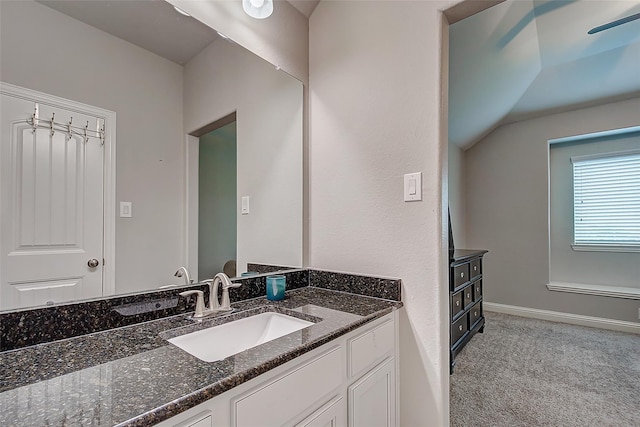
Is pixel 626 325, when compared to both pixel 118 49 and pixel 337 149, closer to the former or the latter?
pixel 337 149

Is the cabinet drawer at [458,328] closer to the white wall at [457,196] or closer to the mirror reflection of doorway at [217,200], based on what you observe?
the white wall at [457,196]

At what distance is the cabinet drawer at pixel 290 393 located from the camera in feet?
2.24

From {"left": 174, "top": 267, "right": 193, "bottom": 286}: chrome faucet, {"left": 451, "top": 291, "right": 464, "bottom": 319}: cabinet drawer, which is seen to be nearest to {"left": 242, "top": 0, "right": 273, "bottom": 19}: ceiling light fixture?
{"left": 174, "top": 267, "right": 193, "bottom": 286}: chrome faucet

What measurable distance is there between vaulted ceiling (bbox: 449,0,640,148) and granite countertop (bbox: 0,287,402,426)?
2.48 m

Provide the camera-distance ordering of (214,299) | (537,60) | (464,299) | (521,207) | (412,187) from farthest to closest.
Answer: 1. (521,207)
2. (537,60)
3. (464,299)
4. (412,187)
5. (214,299)

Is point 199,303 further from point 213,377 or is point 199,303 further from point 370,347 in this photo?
point 370,347

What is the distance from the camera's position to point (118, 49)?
1013 millimetres

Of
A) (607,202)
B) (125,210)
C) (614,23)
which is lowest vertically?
(125,210)

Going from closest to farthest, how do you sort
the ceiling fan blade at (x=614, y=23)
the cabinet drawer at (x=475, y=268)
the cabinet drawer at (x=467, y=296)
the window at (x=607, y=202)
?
the ceiling fan blade at (x=614, y=23) < the cabinet drawer at (x=467, y=296) < the cabinet drawer at (x=475, y=268) < the window at (x=607, y=202)

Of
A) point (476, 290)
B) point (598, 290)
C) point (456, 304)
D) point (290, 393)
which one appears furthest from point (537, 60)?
point (290, 393)

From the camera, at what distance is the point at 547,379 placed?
2195 mm

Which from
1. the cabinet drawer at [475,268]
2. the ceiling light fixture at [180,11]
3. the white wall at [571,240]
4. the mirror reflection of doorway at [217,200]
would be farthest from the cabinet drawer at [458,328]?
the ceiling light fixture at [180,11]

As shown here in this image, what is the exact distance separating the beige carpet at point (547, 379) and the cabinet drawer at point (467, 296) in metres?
0.42

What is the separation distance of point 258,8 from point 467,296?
9.03ft
